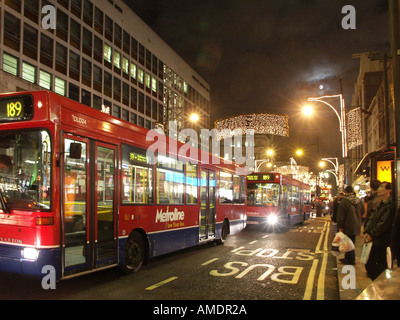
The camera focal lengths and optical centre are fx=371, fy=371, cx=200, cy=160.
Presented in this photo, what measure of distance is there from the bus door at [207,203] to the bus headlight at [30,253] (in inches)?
266

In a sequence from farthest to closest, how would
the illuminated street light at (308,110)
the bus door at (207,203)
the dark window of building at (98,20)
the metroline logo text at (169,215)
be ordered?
the dark window of building at (98,20) < the illuminated street light at (308,110) < the bus door at (207,203) < the metroline logo text at (169,215)

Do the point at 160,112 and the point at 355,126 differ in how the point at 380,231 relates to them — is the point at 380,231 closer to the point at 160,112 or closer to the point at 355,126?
the point at 355,126

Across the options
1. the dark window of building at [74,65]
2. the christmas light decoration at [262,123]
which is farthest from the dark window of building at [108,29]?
the christmas light decoration at [262,123]

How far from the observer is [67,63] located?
33.4m

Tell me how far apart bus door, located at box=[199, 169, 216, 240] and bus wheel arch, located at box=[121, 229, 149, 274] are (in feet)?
11.6

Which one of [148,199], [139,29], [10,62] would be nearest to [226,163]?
[148,199]

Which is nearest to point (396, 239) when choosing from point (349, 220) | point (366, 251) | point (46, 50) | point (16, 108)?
point (366, 251)

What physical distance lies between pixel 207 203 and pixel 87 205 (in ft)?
20.5

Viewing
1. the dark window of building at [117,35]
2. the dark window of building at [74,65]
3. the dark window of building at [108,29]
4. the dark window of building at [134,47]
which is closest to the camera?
the dark window of building at [74,65]

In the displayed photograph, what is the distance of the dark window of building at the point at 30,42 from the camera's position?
2812 centimetres

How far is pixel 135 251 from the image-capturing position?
839 centimetres

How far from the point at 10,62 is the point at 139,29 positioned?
24.1 meters

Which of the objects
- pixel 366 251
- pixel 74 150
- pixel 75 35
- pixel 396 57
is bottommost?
pixel 366 251

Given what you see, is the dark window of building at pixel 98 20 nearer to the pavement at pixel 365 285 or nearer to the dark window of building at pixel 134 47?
the dark window of building at pixel 134 47
